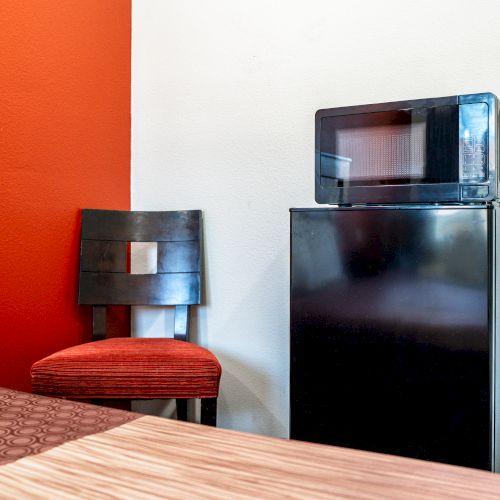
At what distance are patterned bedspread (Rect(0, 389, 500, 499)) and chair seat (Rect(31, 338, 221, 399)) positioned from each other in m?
0.93

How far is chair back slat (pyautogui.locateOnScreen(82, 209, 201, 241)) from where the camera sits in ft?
7.63

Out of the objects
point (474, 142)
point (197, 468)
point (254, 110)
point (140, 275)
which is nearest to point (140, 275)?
point (140, 275)

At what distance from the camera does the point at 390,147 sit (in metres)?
1.65

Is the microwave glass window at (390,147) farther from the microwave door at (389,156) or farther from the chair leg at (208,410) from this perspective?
the chair leg at (208,410)

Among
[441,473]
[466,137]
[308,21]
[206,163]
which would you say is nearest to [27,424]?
[441,473]

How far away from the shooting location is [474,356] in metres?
1.44

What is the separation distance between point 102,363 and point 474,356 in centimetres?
108

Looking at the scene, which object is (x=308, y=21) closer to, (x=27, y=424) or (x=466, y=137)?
(x=466, y=137)

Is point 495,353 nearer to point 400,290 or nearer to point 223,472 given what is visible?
point 400,290

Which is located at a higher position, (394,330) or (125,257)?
(125,257)

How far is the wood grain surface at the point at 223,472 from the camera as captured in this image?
1.89ft

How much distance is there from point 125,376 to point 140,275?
Result: 2.18ft

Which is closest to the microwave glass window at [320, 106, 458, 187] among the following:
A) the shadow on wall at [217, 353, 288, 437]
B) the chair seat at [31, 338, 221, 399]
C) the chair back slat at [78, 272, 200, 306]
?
the chair seat at [31, 338, 221, 399]

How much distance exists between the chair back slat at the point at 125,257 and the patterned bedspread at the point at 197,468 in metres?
1.49
